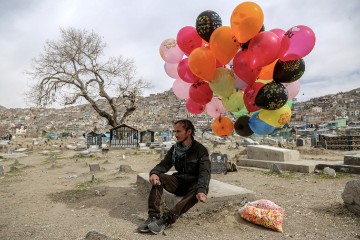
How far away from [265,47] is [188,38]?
141cm

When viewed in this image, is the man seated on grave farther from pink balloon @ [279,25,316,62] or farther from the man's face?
pink balloon @ [279,25,316,62]

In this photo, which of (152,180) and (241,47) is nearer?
(152,180)

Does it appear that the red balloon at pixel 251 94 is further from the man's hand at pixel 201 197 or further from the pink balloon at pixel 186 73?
the man's hand at pixel 201 197

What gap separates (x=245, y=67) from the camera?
13.3 feet

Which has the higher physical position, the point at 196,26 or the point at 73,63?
the point at 73,63

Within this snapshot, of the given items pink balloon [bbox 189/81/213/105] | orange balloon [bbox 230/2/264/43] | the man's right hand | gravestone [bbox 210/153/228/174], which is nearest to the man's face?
Result: the man's right hand

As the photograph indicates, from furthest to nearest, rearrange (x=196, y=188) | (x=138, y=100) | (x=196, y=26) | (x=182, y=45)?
(x=138, y=100), (x=182, y=45), (x=196, y=26), (x=196, y=188)

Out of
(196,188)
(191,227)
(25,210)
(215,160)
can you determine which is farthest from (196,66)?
(215,160)

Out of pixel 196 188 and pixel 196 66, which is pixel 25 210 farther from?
pixel 196 66

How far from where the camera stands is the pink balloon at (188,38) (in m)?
4.66

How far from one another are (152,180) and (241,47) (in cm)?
233

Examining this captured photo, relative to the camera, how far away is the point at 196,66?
414cm

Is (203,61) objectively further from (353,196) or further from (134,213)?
(353,196)

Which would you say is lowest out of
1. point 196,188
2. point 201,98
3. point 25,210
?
point 25,210
